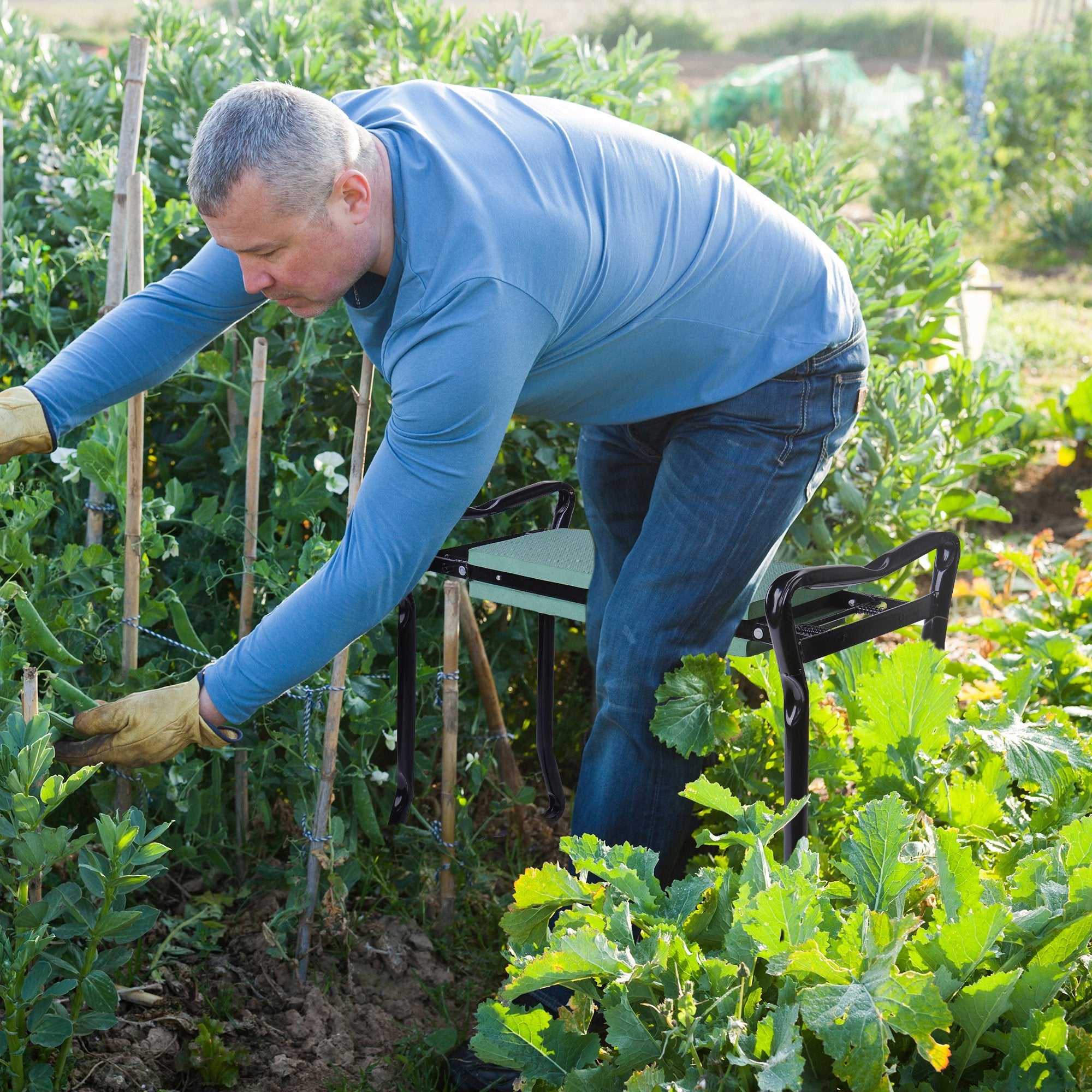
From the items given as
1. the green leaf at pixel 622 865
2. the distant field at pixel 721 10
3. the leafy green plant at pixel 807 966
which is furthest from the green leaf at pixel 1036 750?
the distant field at pixel 721 10

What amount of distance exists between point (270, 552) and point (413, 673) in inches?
13.7

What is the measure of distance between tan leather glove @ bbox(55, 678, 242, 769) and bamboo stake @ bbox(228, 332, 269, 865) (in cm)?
34

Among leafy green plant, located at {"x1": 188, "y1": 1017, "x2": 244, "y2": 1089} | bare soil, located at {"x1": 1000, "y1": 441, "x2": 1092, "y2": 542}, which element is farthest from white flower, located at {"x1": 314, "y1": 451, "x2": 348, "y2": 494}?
bare soil, located at {"x1": 1000, "y1": 441, "x2": 1092, "y2": 542}

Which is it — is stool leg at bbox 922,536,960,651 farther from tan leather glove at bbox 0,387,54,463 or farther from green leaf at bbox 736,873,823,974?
tan leather glove at bbox 0,387,54,463

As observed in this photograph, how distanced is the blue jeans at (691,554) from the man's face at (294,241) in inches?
25.1

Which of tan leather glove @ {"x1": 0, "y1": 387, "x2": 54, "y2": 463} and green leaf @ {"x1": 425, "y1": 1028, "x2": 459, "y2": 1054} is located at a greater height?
tan leather glove @ {"x1": 0, "y1": 387, "x2": 54, "y2": 463}

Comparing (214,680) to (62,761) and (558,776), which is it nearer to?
(62,761)

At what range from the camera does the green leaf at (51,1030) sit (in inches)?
62.3

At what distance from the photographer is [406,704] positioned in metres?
2.17

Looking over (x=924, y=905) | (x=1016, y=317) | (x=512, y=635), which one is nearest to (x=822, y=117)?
(x=1016, y=317)

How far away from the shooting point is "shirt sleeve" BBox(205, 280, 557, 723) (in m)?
1.42

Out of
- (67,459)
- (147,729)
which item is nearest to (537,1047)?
(147,729)

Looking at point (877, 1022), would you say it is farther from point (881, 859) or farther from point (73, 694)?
point (73, 694)

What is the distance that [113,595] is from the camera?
2051mm
